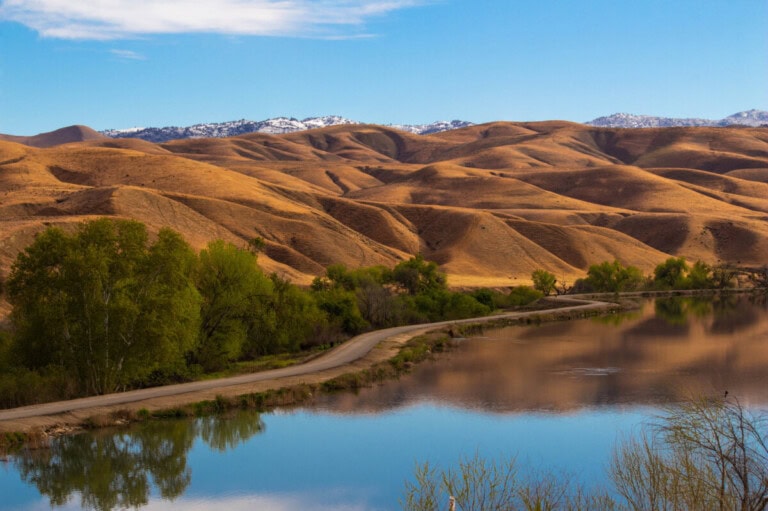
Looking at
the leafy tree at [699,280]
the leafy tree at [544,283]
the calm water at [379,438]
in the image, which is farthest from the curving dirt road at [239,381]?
the leafy tree at [699,280]

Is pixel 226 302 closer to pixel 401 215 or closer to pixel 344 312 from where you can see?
pixel 344 312

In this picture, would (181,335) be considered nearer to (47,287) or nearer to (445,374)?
(47,287)

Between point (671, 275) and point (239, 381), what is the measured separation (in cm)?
7492

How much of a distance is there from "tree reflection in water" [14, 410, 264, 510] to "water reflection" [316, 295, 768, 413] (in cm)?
539

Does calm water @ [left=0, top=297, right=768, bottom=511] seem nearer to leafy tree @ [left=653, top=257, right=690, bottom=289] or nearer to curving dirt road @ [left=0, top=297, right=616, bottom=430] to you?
curving dirt road @ [left=0, top=297, right=616, bottom=430]

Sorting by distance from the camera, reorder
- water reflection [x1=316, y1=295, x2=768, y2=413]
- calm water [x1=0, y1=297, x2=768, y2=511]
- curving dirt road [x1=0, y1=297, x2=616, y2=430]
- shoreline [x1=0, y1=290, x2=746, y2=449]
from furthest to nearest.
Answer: water reflection [x1=316, y1=295, x2=768, y2=413] < curving dirt road [x1=0, y1=297, x2=616, y2=430] < shoreline [x1=0, y1=290, x2=746, y2=449] < calm water [x1=0, y1=297, x2=768, y2=511]

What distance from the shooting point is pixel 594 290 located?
95812 millimetres

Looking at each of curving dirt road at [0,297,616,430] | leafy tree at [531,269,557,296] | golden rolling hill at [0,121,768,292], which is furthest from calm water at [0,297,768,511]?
leafy tree at [531,269,557,296]

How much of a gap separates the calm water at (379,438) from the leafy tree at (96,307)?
5.00m

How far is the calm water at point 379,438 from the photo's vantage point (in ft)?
76.8

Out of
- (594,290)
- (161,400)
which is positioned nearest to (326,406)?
(161,400)

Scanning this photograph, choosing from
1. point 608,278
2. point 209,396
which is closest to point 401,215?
point 608,278

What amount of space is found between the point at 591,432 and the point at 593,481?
6391mm

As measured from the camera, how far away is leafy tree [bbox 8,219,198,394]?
33.5m
